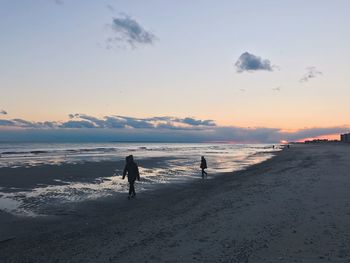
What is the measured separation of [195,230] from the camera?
10312mm

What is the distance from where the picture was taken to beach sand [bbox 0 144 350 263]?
8242mm

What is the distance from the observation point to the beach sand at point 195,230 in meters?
8.24

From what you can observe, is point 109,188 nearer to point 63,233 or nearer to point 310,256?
point 63,233

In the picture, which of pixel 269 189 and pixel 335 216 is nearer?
pixel 335 216

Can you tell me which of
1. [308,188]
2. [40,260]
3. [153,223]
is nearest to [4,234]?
[40,260]

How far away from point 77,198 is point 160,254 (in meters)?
10.7

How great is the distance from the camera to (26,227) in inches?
472

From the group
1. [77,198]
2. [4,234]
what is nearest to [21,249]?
[4,234]

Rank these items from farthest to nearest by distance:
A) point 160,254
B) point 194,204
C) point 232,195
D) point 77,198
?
1. point 77,198
2. point 232,195
3. point 194,204
4. point 160,254

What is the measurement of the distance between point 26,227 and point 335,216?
10.1 meters

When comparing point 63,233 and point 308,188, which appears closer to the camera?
point 63,233

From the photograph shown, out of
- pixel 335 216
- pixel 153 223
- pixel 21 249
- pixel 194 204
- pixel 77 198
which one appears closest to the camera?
pixel 21 249

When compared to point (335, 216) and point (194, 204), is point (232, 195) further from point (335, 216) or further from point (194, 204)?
point (335, 216)

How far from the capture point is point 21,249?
948cm
